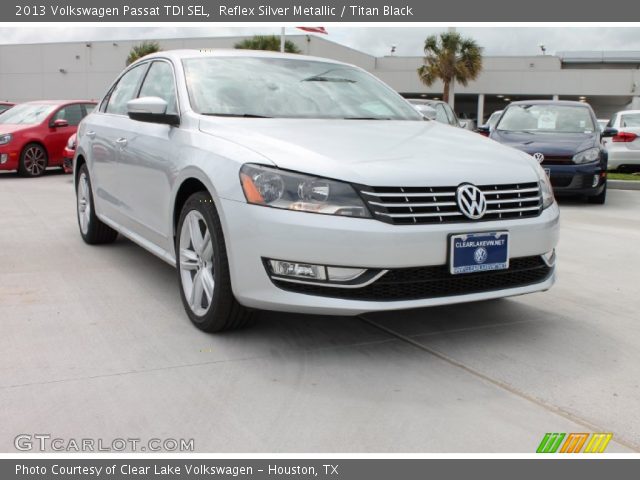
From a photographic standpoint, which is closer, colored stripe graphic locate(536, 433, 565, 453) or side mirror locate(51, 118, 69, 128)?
colored stripe graphic locate(536, 433, 565, 453)

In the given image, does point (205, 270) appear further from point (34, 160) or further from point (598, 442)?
point (34, 160)

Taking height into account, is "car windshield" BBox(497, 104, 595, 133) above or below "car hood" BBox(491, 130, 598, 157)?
above

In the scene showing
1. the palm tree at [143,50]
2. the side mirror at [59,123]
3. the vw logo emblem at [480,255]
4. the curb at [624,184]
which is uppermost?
the palm tree at [143,50]

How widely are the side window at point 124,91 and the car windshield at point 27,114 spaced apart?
814cm

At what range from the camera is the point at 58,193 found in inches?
404

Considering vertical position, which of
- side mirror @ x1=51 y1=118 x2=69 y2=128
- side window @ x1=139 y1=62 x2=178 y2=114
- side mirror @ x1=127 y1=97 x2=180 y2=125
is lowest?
side mirror @ x1=51 y1=118 x2=69 y2=128

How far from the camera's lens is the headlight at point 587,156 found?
9.34 metres

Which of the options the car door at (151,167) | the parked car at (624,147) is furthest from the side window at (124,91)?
the parked car at (624,147)

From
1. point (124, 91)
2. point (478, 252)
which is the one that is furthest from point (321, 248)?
point (124, 91)

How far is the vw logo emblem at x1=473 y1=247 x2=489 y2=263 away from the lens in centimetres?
335

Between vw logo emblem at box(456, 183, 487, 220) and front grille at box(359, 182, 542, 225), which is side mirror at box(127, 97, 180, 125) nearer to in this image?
front grille at box(359, 182, 542, 225)

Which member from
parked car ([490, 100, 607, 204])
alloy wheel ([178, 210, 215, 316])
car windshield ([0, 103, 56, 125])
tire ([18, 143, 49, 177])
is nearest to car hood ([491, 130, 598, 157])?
parked car ([490, 100, 607, 204])

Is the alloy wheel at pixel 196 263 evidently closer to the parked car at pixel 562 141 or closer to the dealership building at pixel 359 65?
the parked car at pixel 562 141

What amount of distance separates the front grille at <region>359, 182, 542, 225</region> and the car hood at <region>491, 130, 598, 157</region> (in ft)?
20.6
